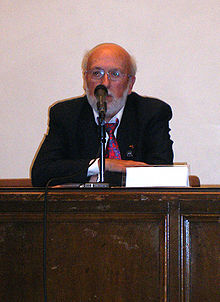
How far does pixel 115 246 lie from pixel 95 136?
1.18 m

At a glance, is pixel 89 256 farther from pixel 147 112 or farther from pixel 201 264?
pixel 147 112

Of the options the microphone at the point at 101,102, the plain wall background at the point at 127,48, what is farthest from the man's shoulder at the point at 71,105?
the microphone at the point at 101,102

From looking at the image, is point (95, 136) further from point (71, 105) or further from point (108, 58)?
point (108, 58)

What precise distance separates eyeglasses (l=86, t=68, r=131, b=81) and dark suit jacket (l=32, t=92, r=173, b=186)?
0.61ft

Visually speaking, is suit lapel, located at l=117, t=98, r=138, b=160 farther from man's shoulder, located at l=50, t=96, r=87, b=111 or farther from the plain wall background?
the plain wall background

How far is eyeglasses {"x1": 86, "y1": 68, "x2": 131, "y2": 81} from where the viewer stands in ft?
7.33

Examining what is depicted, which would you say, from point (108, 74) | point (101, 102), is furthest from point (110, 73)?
point (101, 102)

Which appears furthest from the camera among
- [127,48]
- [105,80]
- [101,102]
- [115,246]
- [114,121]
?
[127,48]

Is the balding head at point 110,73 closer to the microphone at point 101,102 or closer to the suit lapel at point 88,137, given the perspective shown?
the suit lapel at point 88,137

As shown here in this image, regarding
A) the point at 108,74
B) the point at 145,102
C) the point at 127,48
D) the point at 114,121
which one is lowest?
the point at 114,121

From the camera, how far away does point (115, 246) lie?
1119mm

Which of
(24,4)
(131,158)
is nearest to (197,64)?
(131,158)

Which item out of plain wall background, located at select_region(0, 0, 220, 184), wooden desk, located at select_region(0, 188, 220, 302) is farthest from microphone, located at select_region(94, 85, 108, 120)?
plain wall background, located at select_region(0, 0, 220, 184)

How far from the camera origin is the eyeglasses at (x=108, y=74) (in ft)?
7.33
